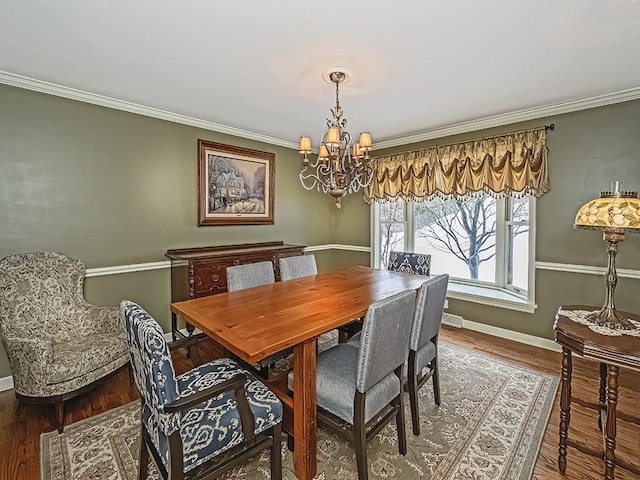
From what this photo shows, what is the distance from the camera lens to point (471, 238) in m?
4.06

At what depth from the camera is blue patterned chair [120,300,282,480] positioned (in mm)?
1254

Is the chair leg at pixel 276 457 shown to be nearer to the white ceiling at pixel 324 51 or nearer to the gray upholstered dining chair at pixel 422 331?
the gray upholstered dining chair at pixel 422 331

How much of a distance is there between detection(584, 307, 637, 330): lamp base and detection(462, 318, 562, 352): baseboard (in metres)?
1.88

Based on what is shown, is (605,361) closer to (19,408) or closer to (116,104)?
(19,408)

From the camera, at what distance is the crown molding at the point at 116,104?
2514mm

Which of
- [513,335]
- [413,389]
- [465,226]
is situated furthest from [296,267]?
[513,335]

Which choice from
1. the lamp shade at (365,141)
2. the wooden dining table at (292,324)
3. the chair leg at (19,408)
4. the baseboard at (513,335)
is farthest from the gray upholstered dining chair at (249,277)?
the baseboard at (513,335)

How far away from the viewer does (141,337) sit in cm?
130

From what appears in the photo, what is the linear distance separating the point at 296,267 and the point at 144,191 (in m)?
1.77

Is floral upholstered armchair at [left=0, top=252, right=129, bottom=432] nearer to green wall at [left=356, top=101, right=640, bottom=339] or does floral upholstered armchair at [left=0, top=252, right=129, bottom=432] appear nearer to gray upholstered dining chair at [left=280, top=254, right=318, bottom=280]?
gray upholstered dining chair at [left=280, top=254, right=318, bottom=280]

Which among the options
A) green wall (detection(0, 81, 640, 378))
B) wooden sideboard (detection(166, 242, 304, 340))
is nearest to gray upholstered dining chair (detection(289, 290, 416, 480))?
wooden sideboard (detection(166, 242, 304, 340))

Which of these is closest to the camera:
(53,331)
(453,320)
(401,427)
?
(401,427)

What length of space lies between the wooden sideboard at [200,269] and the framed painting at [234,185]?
0.49m

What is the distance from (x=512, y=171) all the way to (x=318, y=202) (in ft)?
8.98
